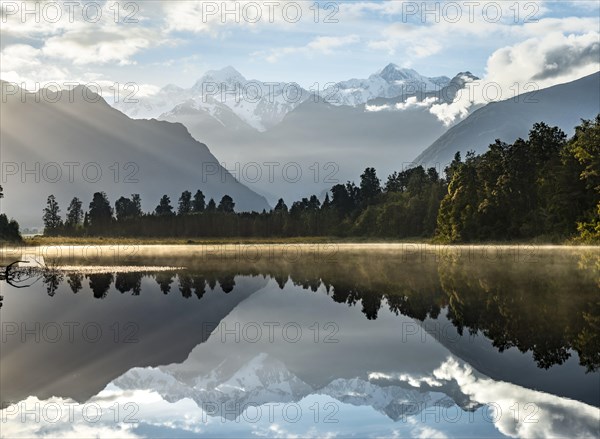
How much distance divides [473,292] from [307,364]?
20.7 m

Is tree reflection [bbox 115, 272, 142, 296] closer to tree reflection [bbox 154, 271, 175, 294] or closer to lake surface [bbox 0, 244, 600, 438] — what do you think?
tree reflection [bbox 154, 271, 175, 294]

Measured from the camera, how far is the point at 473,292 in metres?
39.5

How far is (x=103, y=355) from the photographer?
74.2 ft

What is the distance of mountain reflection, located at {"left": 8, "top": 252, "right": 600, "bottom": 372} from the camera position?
2397 cm

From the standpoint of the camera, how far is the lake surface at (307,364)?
15.1 metres

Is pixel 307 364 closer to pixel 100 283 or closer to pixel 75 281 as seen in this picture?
pixel 100 283

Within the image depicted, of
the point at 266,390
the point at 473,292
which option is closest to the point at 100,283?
the point at 473,292

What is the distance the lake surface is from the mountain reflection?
0.17 m

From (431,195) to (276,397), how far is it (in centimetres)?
18332

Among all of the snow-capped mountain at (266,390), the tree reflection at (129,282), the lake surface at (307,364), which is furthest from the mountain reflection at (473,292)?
the snow-capped mountain at (266,390)

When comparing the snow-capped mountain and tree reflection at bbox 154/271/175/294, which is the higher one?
the snow-capped mountain

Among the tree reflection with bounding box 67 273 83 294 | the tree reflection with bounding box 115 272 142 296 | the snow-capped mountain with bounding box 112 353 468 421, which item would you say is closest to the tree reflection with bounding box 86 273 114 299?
the tree reflection with bounding box 115 272 142 296

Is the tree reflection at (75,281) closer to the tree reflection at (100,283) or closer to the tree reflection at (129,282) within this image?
the tree reflection at (100,283)

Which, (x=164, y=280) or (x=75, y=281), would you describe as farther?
(x=164, y=280)
